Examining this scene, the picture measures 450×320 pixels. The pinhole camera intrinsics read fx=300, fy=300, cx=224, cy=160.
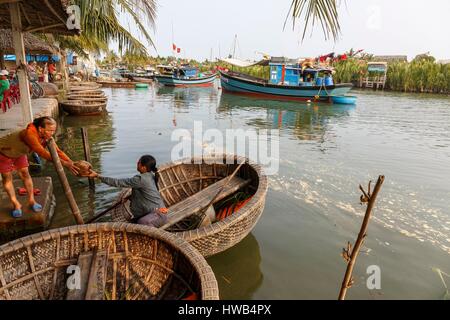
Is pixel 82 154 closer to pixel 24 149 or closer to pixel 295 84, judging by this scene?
pixel 24 149

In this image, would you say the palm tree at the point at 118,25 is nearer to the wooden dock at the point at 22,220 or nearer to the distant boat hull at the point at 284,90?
the wooden dock at the point at 22,220

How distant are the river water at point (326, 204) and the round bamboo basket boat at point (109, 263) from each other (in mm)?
1157

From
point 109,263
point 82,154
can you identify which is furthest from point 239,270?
point 82,154

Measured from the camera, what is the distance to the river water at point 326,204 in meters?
4.19

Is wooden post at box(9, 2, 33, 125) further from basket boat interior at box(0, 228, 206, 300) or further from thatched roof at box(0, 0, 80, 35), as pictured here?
basket boat interior at box(0, 228, 206, 300)

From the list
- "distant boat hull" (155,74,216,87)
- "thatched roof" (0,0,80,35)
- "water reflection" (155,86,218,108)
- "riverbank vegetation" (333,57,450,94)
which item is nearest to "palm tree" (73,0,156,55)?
"thatched roof" (0,0,80,35)

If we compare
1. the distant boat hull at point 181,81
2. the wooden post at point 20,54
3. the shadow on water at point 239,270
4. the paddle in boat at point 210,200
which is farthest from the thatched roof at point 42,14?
the distant boat hull at point 181,81

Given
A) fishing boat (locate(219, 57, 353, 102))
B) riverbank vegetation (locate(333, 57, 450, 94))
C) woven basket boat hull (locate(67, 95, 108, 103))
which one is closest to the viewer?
woven basket boat hull (locate(67, 95, 108, 103))

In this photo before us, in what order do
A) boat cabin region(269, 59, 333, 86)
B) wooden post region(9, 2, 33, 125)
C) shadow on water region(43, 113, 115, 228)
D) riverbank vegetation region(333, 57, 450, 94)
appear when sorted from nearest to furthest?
1. shadow on water region(43, 113, 115, 228)
2. wooden post region(9, 2, 33, 125)
3. boat cabin region(269, 59, 333, 86)
4. riverbank vegetation region(333, 57, 450, 94)

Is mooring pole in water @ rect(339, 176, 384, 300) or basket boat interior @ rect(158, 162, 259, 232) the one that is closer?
mooring pole in water @ rect(339, 176, 384, 300)

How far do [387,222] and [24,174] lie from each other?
20.4 feet

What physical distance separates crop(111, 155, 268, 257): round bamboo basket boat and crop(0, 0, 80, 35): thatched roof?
3.55 m

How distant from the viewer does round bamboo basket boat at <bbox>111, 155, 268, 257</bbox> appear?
12.5 ft
